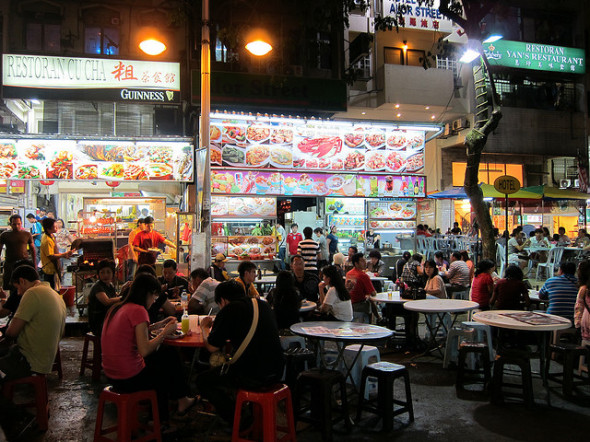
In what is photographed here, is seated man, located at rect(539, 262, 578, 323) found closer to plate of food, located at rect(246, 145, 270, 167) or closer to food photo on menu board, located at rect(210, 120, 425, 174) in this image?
food photo on menu board, located at rect(210, 120, 425, 174)

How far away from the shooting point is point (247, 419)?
448 cm

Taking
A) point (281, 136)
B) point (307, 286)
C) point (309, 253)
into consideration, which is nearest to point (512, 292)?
point (307, 286)

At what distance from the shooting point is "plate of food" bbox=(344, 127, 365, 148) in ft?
41.9

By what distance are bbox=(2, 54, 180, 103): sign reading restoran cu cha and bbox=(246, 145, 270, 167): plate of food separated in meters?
2.30

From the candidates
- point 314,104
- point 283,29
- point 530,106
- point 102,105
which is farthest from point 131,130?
point 530,106

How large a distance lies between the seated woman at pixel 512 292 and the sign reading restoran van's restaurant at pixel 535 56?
1523cm

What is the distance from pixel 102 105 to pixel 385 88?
429 inches

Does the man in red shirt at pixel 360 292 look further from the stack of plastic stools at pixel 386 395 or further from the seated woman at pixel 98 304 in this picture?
the seated woman at pixel 98 304

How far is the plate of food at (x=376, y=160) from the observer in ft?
42.6

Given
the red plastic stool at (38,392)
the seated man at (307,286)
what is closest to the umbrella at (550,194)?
the seated man at (307,286)

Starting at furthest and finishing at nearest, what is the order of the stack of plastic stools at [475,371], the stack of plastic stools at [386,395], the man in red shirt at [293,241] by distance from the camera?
1. the man in red shirt at [293,241]
2. the stack of plastic stools at [475,371]
3. the stack of plastic stools at [386,395]

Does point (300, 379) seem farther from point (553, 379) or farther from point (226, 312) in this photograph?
point (553, 379)

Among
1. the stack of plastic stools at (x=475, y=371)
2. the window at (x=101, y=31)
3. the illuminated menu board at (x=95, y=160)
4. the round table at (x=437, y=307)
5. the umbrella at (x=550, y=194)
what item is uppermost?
the window at (x=101, y=31)

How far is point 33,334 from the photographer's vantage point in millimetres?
4555
